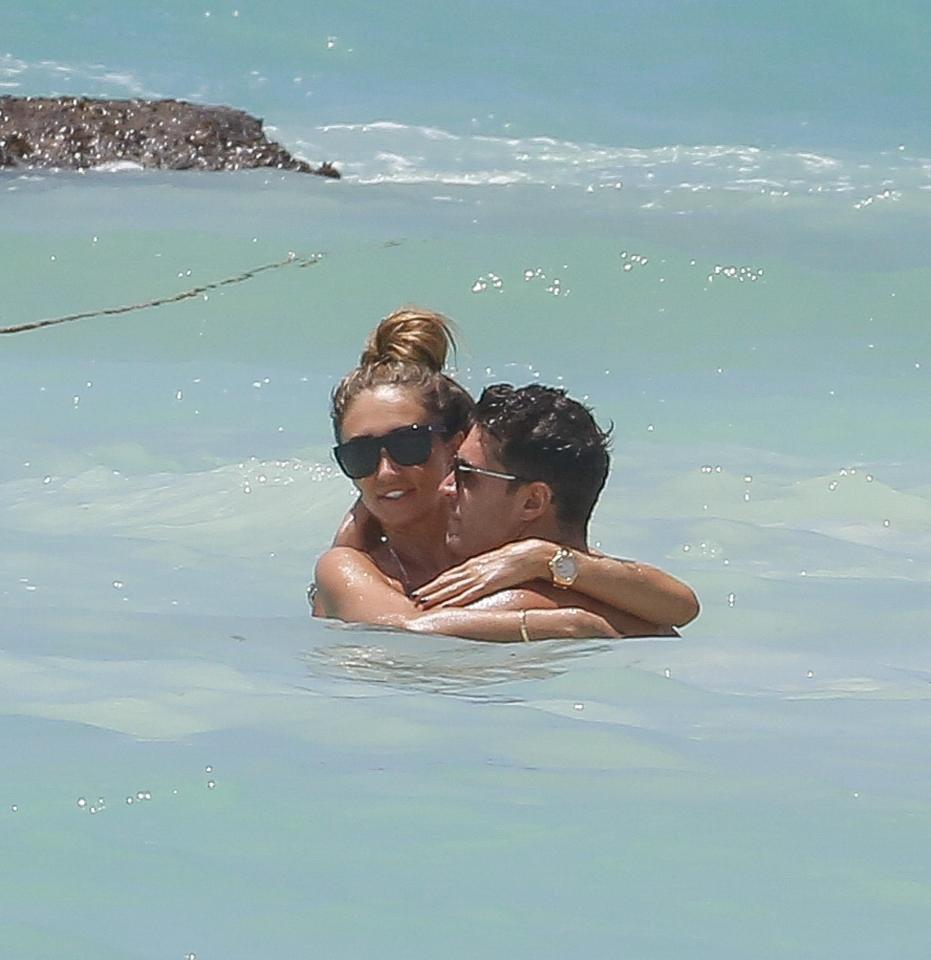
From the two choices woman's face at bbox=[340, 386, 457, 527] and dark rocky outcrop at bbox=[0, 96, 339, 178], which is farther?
dark rocky outcrop at bbox=[0, 96, 339, 178]

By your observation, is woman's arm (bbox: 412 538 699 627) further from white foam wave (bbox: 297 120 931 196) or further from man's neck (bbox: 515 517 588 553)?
white foam wave (bbox: 297 120 931 196)

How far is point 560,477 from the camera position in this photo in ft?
13.6

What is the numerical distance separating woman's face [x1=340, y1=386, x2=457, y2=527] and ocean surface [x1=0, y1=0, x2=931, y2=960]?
0.97 ft

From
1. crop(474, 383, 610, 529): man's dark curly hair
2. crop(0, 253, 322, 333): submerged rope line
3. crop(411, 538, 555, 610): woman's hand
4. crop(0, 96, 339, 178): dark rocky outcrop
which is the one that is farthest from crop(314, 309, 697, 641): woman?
crop(0, 96, 339, 178): dark rocky outcrop

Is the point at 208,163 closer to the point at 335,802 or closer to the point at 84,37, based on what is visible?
the point at 84,37

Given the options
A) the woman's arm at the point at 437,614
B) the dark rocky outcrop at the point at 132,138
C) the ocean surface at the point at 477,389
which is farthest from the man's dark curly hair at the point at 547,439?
the dark rocky outcrop at the point at 132,138

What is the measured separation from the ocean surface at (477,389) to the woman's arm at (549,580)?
11 cm

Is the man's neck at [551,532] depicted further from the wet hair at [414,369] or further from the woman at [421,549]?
the wet hair at [414,369]

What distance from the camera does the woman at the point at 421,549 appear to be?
409cm

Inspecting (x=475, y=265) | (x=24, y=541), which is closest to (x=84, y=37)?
(x=475, y=265)

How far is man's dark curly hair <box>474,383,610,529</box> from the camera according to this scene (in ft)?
13.5

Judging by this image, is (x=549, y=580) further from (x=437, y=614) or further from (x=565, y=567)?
(x=437, y=614)

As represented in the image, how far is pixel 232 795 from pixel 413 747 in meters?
0.40

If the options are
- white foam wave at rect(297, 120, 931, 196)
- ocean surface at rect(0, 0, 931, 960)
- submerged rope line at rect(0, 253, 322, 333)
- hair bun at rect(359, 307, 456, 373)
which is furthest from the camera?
white foam wave at rect(297, 120, 931, 196)
